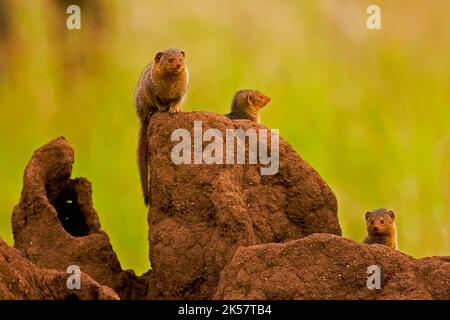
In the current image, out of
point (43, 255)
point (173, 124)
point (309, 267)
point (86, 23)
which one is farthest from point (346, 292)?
point (86, 23)

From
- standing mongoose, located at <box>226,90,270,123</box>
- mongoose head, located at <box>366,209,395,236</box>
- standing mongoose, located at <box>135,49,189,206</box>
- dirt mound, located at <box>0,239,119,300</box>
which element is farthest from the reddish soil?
standing mongoose, located at <box>226,90,270,123</box>

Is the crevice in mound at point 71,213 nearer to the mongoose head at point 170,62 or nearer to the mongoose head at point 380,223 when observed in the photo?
the mongoose head at point 170,62

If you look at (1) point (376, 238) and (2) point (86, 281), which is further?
(1) point (376, 238)

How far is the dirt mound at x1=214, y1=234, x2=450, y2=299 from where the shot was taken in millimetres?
6336

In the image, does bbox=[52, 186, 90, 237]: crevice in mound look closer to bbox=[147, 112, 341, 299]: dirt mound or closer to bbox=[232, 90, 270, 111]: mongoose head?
bbox=[147, 112, 341, 299]: dirt mound

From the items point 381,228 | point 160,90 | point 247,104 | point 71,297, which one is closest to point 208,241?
point 71,297

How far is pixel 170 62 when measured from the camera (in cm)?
816

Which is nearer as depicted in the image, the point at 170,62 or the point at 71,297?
the point at 71,297

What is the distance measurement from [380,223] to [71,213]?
92.4 inches

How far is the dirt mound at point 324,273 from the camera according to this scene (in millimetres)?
6336

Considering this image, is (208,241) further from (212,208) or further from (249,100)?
(249,100)

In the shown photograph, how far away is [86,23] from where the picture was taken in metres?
13.5

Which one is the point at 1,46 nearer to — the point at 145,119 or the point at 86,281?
the point at 145,119
